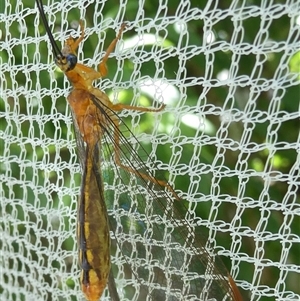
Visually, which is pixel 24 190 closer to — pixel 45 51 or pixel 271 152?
pixel 45 51

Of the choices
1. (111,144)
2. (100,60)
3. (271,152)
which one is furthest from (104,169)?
(271,152)

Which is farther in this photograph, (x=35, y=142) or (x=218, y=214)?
(x=35, y=142)

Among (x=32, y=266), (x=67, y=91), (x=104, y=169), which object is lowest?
(x=32, y=266)

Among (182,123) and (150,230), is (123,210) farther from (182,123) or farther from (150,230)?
(182,123)

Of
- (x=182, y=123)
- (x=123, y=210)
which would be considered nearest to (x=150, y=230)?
(x=123, y=210)
